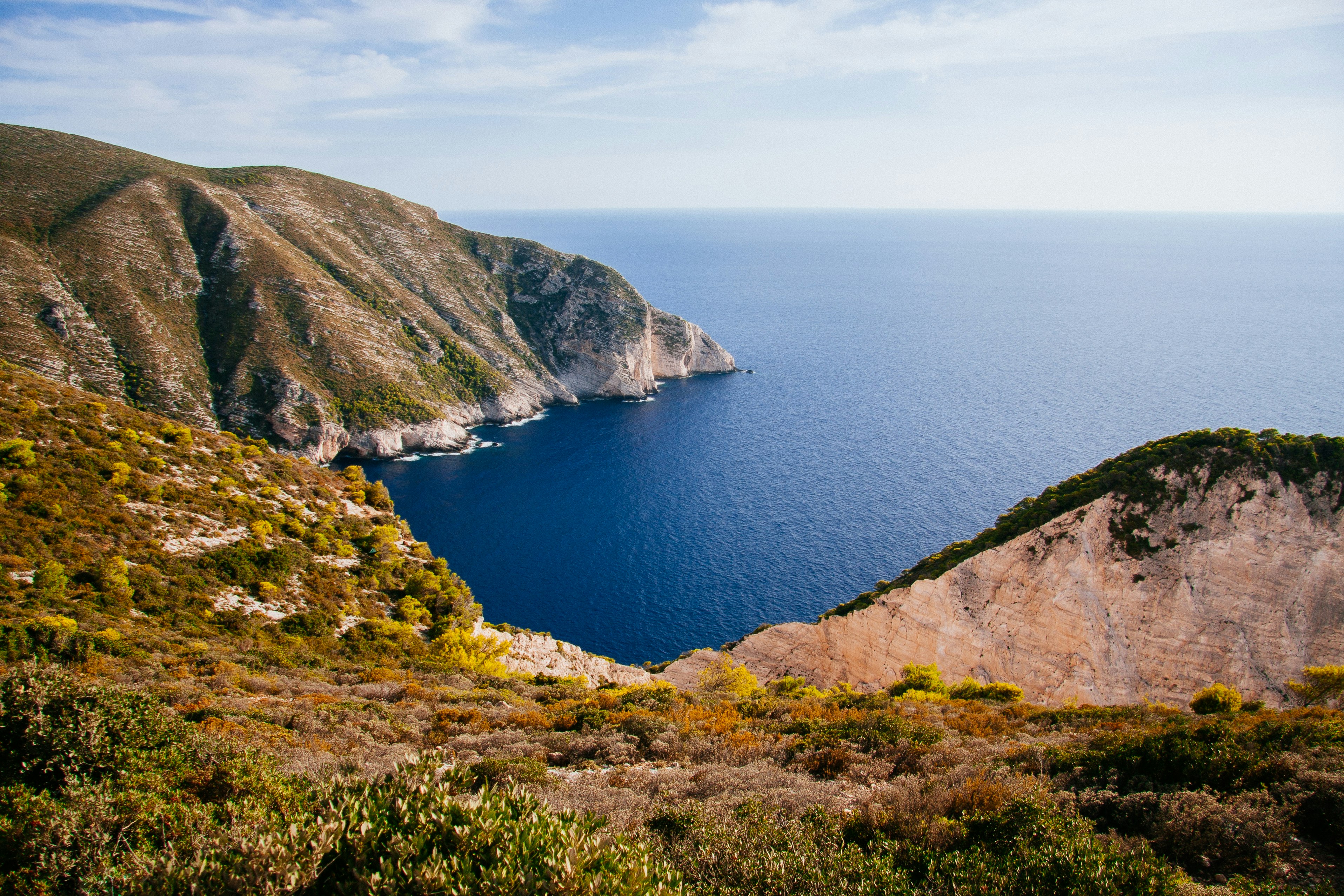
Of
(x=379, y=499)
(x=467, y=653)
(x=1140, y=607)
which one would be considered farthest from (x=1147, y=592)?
(x=379, y=499)

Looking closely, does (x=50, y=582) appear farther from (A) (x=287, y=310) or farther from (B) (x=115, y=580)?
(A) (x=287, y=310)

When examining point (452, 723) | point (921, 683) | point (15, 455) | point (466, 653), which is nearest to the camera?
point (452, 723)

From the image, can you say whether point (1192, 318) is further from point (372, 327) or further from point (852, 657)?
point (372, 327)

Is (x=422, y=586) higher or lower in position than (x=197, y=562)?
lower

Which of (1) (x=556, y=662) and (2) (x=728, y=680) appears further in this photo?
(1) (x=556, y=662)

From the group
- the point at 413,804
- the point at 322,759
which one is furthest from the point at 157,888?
the point at 322,759

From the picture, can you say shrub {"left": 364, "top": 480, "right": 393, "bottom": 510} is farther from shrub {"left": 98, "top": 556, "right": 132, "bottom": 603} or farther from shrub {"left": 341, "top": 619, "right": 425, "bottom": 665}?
shrub {"left": 98, "top": 556, "right": 132, "bottom": 603}
